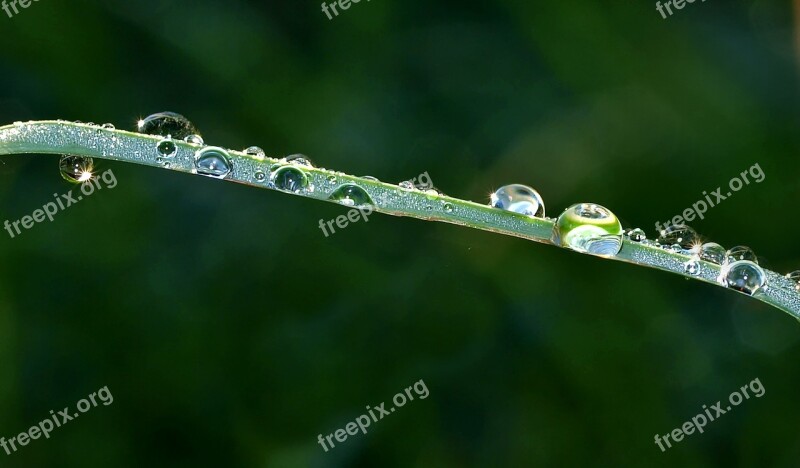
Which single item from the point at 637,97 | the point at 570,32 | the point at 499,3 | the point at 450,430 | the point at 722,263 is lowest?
the point at 722,263

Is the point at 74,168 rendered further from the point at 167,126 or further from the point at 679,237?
the point at 679,237

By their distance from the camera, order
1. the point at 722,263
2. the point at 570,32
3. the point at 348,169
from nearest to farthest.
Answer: the point at 722,263, the point at 348,169, the point at 570,32

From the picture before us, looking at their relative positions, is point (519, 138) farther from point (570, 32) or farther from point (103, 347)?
point (103, 347)

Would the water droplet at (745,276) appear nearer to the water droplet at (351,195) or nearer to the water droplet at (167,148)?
the water droplet at (351,195)

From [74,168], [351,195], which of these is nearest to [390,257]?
[74,168]

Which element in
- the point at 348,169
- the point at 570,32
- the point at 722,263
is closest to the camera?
the point at 722,263

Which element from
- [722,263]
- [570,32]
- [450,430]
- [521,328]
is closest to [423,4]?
[570,32]
